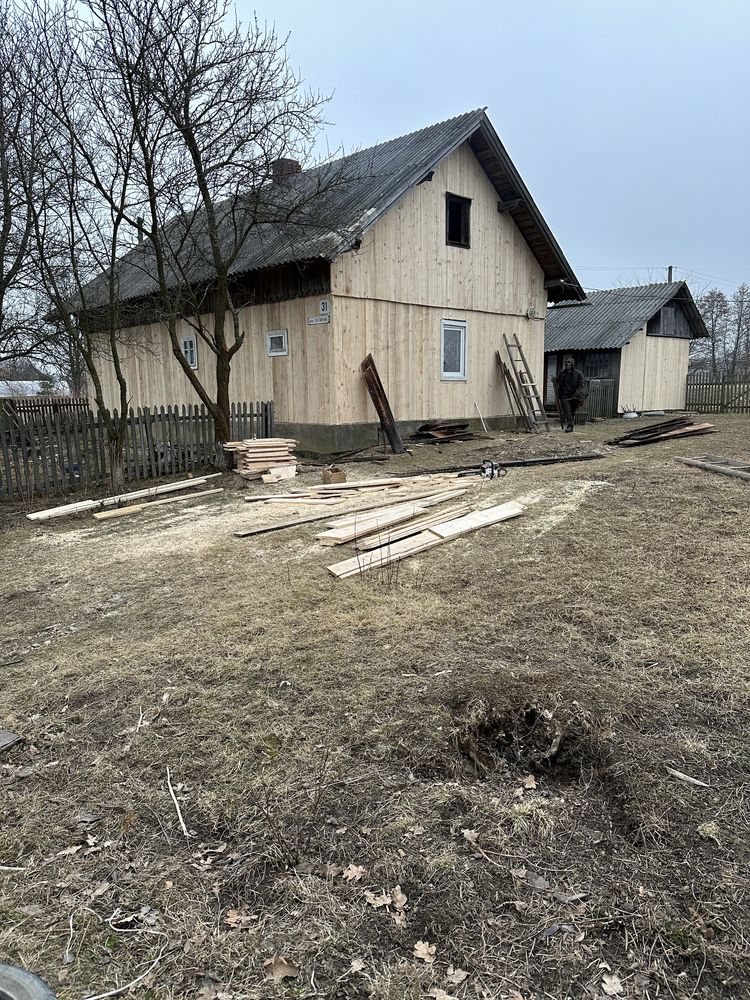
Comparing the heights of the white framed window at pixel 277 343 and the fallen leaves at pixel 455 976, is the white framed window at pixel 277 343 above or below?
above

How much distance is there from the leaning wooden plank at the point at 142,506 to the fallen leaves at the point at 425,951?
800 cm

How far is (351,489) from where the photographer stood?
930 cm

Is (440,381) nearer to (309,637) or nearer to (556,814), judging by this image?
(309,637)

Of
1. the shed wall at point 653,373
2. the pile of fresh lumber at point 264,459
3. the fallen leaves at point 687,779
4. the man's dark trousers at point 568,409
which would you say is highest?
the shed wall at point 653,373

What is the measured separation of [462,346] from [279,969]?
48.0 ft

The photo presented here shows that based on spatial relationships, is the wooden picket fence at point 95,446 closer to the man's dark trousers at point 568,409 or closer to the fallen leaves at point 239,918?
the man's dark trousers at point 568,409

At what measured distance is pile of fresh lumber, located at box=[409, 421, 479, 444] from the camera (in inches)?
554

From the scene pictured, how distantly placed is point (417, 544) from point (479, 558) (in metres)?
0.70

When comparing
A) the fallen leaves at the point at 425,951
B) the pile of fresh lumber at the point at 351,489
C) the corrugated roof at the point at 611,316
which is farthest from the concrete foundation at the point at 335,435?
the corrugated roof at the point at 611,316

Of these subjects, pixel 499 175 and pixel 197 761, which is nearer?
pixel 197 761

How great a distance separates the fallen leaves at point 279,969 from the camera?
1.96m

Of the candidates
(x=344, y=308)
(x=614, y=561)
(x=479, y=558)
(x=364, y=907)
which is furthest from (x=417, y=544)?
(x=344, y=308)

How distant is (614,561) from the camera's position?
5.44 m

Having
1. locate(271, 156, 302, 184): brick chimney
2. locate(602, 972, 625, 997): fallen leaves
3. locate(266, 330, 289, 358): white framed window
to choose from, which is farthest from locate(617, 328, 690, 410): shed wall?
locate(602, 972, 625, 997): fallen leaves
